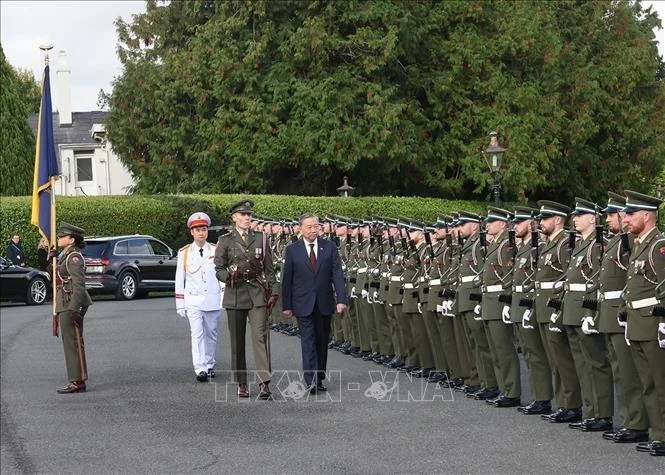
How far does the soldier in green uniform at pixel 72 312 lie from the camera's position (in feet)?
48.9

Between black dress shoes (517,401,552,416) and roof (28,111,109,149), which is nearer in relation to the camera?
black dress shoes (517,401,552,416)

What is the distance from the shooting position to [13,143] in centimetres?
5400

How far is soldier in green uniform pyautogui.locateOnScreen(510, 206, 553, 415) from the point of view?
1232cm

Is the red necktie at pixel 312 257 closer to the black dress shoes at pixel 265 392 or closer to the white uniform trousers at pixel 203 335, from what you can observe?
the black dress shoes at pixel 265 392

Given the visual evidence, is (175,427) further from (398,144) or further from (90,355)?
(398,144)

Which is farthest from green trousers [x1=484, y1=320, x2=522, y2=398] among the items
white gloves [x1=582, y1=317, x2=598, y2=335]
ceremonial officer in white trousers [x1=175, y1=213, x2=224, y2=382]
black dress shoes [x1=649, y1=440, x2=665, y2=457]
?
ceremonial officer in white trousers [x1=175, y1=213, x2=224, y2=382]

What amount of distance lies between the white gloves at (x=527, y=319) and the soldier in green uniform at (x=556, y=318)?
6.5 inches

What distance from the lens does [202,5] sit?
46688 mm

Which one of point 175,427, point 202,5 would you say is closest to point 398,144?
point 202,5

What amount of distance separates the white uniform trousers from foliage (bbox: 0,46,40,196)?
3882 cm

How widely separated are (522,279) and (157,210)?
1097 inches

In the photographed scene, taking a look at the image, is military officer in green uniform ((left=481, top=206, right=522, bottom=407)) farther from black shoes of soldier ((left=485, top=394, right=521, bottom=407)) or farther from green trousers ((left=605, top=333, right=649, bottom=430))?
green trousers ((left=605, top=333, right=649, bottom=430))

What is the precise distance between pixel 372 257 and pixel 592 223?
677 centimetres

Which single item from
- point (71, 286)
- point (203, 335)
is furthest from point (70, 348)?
point (203, 335)
